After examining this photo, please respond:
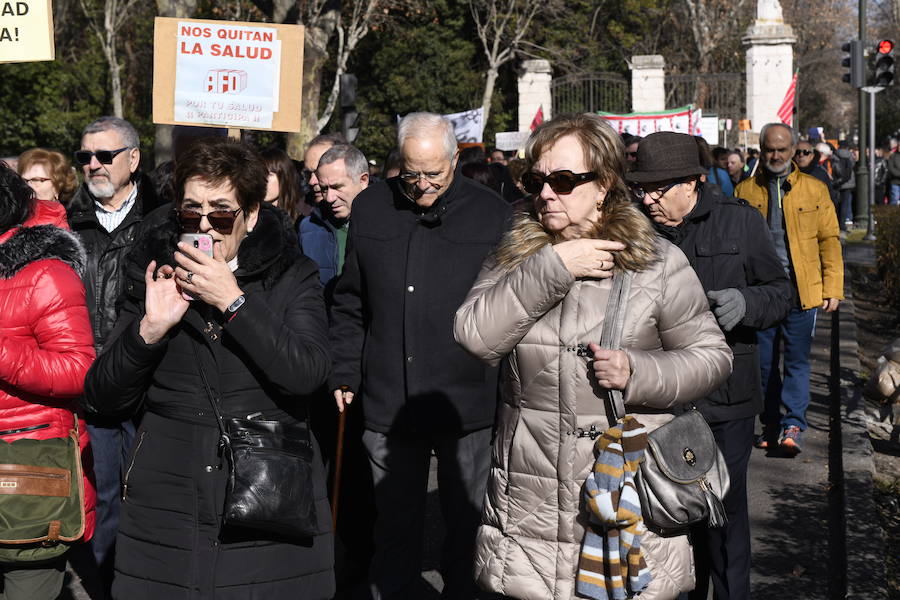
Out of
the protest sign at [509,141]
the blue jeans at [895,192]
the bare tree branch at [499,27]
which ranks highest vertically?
the bare tree branch at [499,27]

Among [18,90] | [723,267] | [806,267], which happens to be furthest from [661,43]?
[723,267]

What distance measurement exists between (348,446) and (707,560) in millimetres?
1718

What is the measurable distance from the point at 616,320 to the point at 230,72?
425 centimetres

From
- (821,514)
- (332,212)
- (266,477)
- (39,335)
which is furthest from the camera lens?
(821,514)

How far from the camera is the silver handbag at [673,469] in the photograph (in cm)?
331

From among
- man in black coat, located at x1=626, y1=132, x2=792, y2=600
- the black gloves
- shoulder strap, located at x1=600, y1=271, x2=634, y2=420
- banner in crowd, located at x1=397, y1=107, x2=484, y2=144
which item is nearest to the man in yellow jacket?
man in black coat, located at x1=626, y1=132, x2=792, y2=600

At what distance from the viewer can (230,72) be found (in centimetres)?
703

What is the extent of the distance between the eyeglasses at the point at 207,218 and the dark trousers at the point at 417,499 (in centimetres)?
164

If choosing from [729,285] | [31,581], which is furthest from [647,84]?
[31,581]

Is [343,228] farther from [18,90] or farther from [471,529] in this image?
[18,90]

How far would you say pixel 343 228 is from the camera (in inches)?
248

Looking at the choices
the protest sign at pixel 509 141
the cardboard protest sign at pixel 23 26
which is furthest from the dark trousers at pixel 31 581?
the protest sign at pixel 509 141

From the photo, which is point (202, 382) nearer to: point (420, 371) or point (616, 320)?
point (616, 320)

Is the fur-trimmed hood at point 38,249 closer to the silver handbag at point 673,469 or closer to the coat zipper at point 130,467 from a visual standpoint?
the coat zipper at point 130,467
